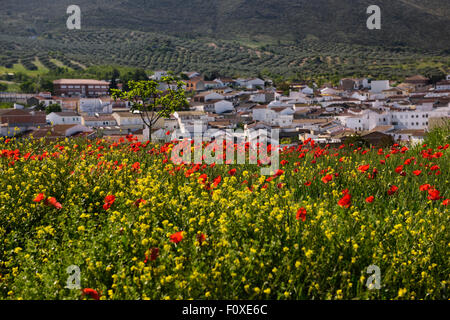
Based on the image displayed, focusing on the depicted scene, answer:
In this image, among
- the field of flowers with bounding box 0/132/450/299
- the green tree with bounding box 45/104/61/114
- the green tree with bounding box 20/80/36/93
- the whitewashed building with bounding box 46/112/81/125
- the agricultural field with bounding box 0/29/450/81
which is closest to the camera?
the field of flowers with bounding box 0/132/450/299

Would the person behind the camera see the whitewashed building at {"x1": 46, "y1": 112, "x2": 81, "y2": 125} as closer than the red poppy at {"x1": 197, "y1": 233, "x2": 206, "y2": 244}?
No

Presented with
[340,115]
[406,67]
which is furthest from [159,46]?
[340,115]

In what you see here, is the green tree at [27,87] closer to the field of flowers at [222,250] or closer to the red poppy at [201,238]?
the field of flowers at [222,250]

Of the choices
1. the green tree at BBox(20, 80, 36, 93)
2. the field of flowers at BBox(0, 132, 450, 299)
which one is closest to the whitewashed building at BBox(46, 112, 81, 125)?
the green tree at BBox(20, 80, 36, 93)

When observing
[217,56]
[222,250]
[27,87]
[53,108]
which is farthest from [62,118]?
[217,56]

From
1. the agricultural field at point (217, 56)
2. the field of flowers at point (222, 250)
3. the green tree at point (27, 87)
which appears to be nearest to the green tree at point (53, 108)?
the green tree at point (27, 87)

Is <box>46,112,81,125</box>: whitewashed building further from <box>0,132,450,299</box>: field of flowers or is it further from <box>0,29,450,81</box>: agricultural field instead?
<box>0,132,450,299</box>: field of flowers

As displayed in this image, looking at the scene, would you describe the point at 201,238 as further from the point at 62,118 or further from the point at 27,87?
the point at 27,87

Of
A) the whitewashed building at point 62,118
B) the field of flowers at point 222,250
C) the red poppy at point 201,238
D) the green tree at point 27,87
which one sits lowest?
the whitewashed building at point 62,118

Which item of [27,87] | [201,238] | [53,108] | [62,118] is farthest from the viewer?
[27,87]

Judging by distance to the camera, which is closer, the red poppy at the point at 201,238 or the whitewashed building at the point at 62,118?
the red poppy at the point at 201,238

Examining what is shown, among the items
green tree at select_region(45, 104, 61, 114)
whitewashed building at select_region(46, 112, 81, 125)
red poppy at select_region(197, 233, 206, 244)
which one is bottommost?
whitewashed building at select_region(46, 112, 81, 125)

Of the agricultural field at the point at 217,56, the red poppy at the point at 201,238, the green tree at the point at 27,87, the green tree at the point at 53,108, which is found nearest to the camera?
the red poppy at the point at 201,238

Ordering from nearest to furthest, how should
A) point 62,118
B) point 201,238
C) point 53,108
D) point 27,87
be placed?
point 201,238, point 62,118, point 53,108, point 27,87
